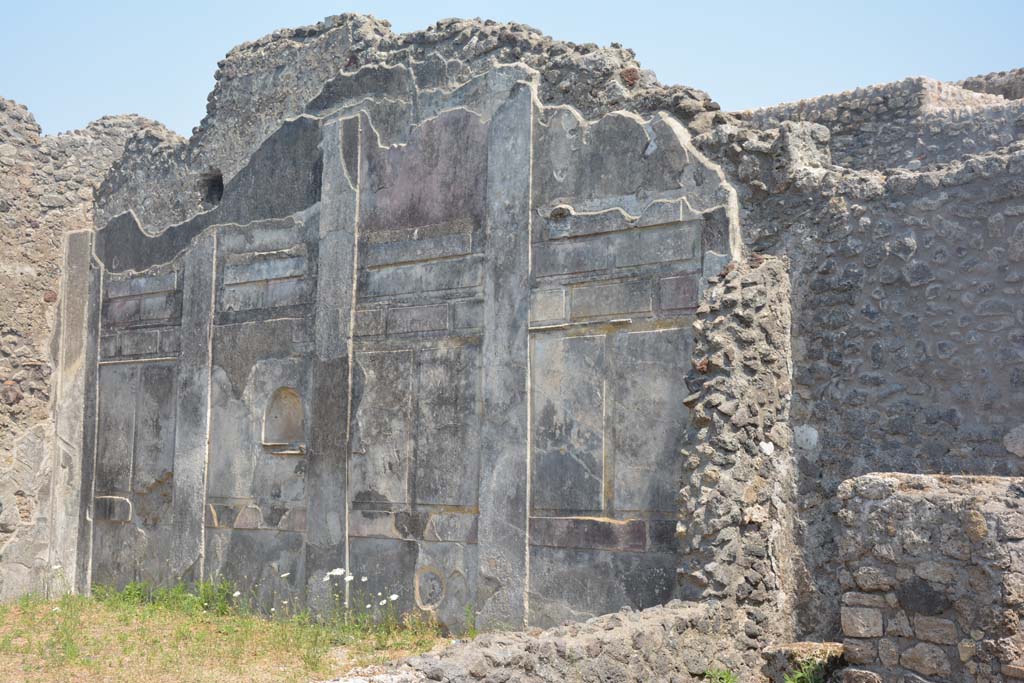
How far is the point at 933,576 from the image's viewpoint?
5297 mm

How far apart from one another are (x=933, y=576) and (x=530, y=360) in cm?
331

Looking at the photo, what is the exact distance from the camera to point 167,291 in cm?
1050

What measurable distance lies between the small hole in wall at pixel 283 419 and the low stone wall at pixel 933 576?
5.06m

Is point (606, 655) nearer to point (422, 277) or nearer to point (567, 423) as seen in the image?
point (567, 423)

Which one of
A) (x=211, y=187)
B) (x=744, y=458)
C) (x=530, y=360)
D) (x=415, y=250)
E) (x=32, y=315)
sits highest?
(x=211, y=187)

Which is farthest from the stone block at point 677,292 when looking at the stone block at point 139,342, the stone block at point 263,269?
the stone block at point 139,342

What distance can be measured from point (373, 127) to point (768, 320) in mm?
3851

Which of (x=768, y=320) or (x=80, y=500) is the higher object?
(x=768, y=320)

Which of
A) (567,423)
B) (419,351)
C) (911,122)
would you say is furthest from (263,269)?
(911,122)

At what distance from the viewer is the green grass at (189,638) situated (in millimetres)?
7052

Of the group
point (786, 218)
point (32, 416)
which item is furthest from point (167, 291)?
point (786, 218)

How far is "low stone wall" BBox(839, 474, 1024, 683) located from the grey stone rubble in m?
0.02

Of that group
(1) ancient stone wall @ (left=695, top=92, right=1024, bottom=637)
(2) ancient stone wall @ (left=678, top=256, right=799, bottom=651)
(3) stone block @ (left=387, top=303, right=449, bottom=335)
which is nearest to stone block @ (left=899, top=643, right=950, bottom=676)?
(2) ancient stone wall @ (left=678, top=256, right=799, bottom=651)

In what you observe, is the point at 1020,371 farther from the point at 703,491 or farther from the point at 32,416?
the point at 32,416
